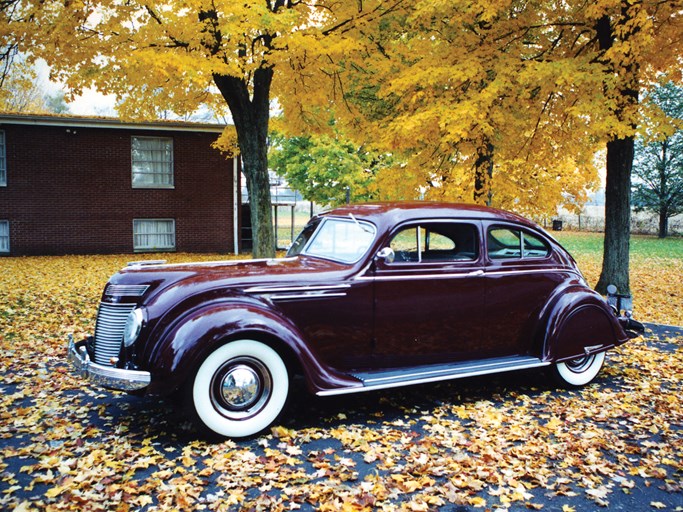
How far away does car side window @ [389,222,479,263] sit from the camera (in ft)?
17.2

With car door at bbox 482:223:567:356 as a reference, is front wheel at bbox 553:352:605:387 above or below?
below

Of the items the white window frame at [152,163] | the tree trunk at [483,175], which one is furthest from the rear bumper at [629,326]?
the white window frame at [152,163]

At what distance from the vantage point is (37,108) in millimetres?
40438

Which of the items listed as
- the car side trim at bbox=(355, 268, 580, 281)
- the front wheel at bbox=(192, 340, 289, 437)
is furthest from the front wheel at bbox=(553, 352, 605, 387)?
the front wheel at bbox=(192, 340, 289, 437)

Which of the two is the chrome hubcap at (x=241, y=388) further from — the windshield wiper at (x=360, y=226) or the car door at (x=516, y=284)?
the car door at (x=516, y=284)

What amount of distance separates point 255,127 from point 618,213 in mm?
7620

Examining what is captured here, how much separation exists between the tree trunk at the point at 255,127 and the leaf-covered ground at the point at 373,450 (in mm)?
6498

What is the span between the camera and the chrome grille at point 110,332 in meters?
4.54

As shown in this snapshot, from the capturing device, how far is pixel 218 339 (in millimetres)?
4160

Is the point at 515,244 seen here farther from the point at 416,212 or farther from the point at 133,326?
the point at 133,326

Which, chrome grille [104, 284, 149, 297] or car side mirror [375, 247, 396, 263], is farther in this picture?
car side mirror [375, 247, 396, 263]

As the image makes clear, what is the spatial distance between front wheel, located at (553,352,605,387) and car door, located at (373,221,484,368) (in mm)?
1111

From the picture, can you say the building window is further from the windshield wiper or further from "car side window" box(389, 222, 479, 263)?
"car side window" box(389, 222, 479, 263)

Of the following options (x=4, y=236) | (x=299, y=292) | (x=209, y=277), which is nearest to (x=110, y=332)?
(x=209, y=277)
